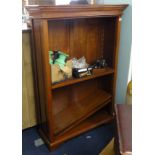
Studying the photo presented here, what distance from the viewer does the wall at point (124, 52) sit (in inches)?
67.0

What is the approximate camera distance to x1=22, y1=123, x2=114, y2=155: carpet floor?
168 cm

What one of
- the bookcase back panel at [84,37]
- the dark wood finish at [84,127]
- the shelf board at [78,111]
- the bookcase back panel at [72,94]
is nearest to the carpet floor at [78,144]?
the dark wood finish at [84,127]

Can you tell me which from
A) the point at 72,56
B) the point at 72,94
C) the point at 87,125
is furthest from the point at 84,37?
the point at 87,125

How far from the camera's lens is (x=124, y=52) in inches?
71.7

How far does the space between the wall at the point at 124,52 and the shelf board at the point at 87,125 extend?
0.22 meters

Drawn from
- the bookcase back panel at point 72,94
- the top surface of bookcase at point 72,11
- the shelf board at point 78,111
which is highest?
the top surface of bookcase at point 72,11

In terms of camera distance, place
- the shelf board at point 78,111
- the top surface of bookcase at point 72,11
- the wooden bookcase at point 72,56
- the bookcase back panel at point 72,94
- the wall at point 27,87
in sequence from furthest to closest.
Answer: the bookcase back panel at point 72,94
the shelf board at point 78,111
the wall at point 27,87
the wooden bookcase at point 72,56
the top surface of bookcase at point 72,11

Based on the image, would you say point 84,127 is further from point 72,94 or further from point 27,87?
point 27,87

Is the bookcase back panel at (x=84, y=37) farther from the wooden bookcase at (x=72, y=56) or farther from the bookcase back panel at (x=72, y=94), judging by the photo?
the bookcase back panel at (x=72, y=94)

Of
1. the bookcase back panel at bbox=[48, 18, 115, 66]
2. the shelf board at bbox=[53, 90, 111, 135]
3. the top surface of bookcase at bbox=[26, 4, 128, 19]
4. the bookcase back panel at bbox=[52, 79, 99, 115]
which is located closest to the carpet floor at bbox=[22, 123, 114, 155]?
the shelf board at bbox=[53, 90, 111, 135]
